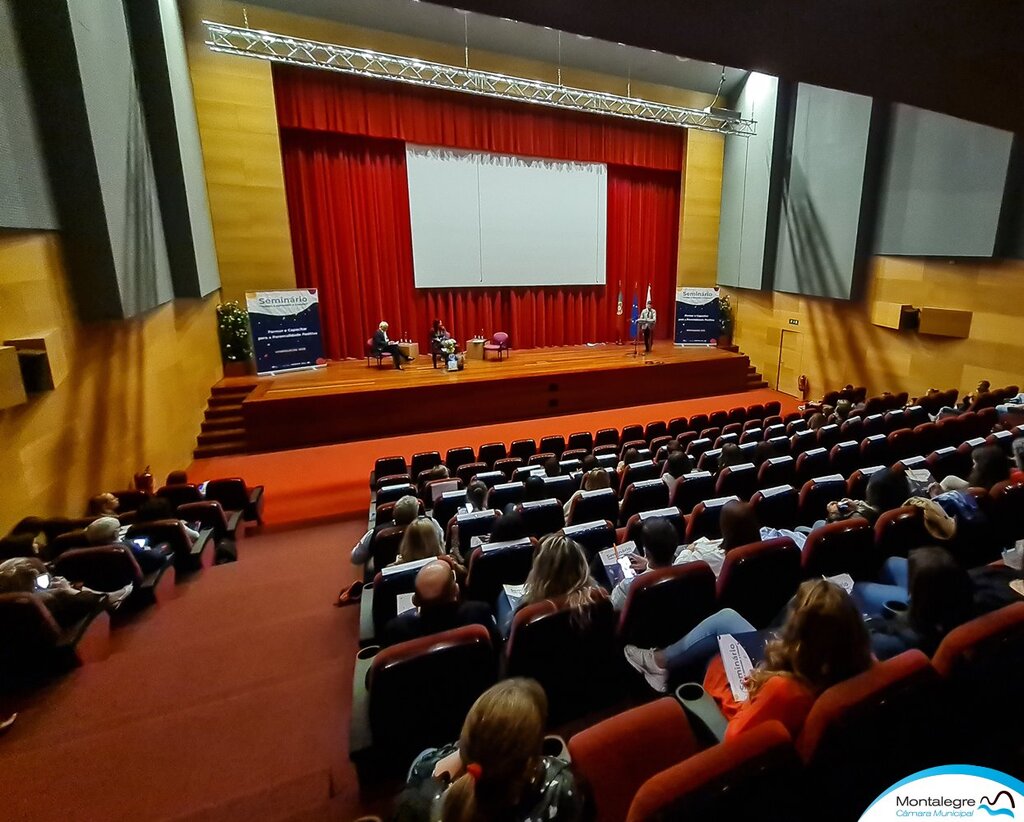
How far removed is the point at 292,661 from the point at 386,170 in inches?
414

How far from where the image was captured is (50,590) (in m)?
2.94

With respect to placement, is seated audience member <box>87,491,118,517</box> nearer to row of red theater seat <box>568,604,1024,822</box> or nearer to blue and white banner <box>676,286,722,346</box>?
row of red theater seat <box>568,604,1024,822</box>

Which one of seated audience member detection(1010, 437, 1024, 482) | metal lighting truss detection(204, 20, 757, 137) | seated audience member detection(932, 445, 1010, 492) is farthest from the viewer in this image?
metal lighting truss detection(204, 20, 757, 137)

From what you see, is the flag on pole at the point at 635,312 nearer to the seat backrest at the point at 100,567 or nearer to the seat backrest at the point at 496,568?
the seat backrest at the point at 496,568

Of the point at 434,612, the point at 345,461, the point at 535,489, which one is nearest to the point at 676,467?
the point at 535,489

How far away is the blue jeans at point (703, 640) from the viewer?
7.10ft

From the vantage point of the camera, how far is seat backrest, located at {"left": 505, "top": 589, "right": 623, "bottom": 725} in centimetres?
203

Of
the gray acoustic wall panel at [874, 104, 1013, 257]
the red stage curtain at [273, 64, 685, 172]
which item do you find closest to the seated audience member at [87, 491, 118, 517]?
the red stage curtain at [273, 64, 685, 172]

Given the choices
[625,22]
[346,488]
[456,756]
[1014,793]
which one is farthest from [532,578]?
[346,488]

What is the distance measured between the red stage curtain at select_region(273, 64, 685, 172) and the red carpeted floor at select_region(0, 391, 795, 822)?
9113 mm

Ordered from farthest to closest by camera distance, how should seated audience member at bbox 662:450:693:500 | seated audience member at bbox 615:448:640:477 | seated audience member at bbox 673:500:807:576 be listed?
seated audience member at bbox 615:448:640:477, seated audience member at bbox 662:450:693:500, seated audience member at bbox 673:500:807:576

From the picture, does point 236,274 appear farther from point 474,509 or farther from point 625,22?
point 625,22

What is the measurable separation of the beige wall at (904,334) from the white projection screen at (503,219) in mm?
4361

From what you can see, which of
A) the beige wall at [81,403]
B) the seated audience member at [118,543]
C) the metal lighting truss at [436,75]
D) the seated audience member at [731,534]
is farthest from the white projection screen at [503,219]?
the seated audience member at [731,534]
